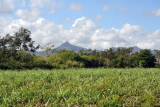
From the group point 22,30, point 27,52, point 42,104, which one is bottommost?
point 42,104

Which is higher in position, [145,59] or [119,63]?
[145,59]

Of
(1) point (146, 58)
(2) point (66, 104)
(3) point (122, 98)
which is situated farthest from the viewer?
(1) point (146, 58)

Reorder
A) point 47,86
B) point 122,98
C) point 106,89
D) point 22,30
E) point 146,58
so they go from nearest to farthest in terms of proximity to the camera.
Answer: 1. point 122,98
2. point 106,89
3. point 47,86
4. point 22,30
5. point 146,58

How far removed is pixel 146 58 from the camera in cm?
3588

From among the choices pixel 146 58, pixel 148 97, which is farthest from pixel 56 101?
pixel 146 58

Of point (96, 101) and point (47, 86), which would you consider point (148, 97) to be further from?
point (47, 86)

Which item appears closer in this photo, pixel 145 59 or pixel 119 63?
pixel 145 59

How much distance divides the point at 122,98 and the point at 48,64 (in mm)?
18975

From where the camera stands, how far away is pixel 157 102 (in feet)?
12.2

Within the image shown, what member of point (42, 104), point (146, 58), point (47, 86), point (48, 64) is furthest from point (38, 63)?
point (146, 58)

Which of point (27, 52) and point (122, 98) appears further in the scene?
point (27, 52)

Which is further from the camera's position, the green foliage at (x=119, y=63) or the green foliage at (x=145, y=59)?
the green foliage at (x=119, y=63)

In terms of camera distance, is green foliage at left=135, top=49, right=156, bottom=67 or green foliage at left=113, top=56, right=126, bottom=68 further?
green foliage at left=113, top=56, right=126, bottom=68

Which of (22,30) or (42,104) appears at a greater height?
(22,30)
